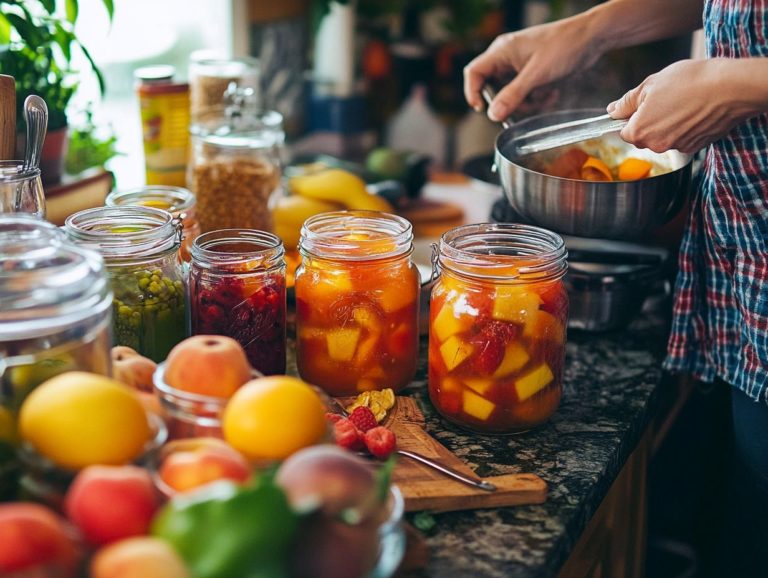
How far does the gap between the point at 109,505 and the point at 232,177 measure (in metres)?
0.88

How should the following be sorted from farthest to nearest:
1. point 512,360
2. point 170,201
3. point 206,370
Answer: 1. point 170,201
2. point 512,360
3. point 206,370

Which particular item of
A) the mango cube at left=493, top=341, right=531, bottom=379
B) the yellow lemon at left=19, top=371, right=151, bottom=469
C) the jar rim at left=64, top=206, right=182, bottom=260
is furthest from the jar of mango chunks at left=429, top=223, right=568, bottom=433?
the yellow lemon at left=19, top=371, right=151, bottom=469

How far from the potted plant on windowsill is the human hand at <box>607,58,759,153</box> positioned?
0.73 meters

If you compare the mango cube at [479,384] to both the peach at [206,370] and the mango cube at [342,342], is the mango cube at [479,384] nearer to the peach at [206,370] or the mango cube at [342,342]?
the mango cube at [342,342]

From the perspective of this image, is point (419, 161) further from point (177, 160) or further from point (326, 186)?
point (177, 160)

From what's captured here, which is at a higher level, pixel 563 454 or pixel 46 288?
pixel 46 288

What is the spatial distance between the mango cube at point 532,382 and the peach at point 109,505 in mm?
488

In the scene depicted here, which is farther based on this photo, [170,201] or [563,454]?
[170,201]

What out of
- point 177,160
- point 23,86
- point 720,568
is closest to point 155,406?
point 23,86

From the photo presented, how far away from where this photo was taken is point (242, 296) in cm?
108

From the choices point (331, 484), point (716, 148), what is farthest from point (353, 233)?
point (331, 484)

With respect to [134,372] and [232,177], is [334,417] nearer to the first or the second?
[134,372]

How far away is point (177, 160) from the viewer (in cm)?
156

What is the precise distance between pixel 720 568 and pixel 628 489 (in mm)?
229
